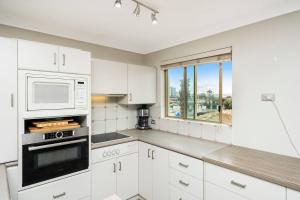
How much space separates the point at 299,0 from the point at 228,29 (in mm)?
635

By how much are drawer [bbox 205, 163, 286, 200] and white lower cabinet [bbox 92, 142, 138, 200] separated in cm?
107

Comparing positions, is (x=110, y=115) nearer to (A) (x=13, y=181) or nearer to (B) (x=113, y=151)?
(B) (x=113, y=151)

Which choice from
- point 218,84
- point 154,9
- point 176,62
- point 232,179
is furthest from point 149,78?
point 232,179

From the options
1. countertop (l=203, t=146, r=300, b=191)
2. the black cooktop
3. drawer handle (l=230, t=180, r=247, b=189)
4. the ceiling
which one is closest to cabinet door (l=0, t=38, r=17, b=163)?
the ceiling

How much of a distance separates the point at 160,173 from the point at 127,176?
0.49m

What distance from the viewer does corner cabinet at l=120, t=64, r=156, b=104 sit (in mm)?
2608

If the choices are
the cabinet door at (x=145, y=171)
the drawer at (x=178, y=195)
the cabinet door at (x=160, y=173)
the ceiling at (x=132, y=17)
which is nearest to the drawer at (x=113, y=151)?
the cabinet door at (x=145, y=171)

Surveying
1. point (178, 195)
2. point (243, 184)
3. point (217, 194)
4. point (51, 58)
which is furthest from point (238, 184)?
point (51, 58)

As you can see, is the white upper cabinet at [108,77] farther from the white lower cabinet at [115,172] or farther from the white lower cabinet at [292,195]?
the white lower cabinet at [292,195]

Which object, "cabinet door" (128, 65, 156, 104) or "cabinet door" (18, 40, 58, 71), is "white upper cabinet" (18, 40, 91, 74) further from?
"cabinet door" (128, 65, 156, 104)

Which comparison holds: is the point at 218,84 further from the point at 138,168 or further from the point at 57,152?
the point at 57,152

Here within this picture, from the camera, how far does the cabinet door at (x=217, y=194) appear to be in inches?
56.7

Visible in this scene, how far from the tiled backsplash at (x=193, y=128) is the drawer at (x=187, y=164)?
22.8 inches

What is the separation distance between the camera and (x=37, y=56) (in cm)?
161
